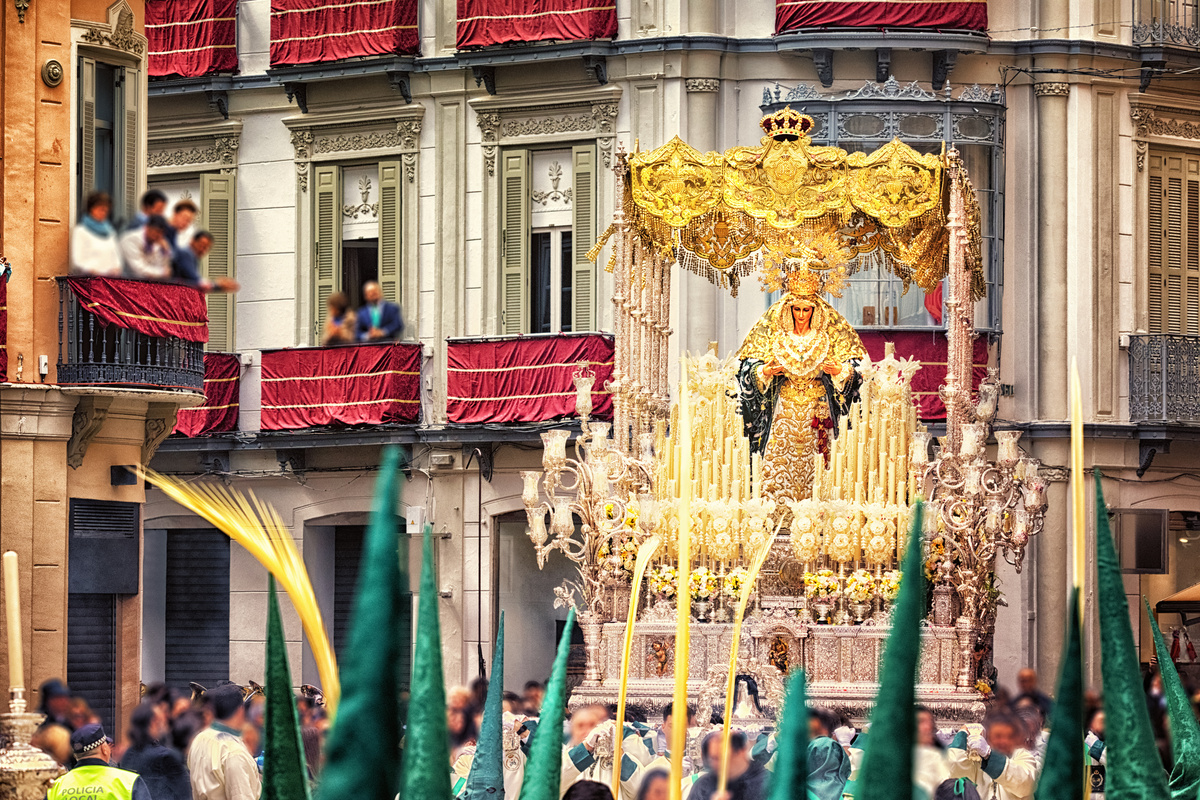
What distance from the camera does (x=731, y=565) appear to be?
1356 cm

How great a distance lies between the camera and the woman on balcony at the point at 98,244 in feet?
47.9

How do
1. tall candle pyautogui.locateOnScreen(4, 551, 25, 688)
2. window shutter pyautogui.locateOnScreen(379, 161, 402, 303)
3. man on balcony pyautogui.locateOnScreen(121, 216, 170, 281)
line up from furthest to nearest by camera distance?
window shutter pyautogui.locateOnScreen(379, 161, 402, 303) → man on balcony pyautogui.locateOnScreen(121, 216, 170, 281) → tall candle pyautogui.locateOnScreen(4, 551, 25, 688)

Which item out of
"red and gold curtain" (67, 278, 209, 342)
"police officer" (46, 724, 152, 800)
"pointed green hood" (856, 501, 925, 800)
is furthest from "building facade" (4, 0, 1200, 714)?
"pointed green hood" (856, 501, 925, 800)

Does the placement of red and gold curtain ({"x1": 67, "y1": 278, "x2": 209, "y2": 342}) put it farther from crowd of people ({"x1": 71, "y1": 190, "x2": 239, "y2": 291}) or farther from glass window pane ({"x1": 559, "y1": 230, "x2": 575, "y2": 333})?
glass window pane ({"x1": 559, "y1": 230, "x2": 575, "y2": 333})

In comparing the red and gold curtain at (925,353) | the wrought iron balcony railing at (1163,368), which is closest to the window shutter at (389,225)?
the red and gold curtain at (925,353)

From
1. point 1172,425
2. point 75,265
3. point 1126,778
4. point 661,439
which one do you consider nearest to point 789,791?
point 1126,778

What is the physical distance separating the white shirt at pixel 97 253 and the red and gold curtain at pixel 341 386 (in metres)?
5.92

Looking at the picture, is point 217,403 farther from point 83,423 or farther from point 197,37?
point 83,423

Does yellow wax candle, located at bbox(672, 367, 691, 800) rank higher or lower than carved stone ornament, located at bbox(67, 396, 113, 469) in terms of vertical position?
lower

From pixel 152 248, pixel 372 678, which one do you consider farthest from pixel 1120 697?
pixel 152 248

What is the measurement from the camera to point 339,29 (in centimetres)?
2153

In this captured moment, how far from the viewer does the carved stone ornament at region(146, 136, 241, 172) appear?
2245cm

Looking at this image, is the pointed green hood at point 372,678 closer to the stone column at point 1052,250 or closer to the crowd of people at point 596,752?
the crowd of people at point 596,752

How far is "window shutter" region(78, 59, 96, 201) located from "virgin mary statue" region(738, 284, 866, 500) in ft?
19.3
